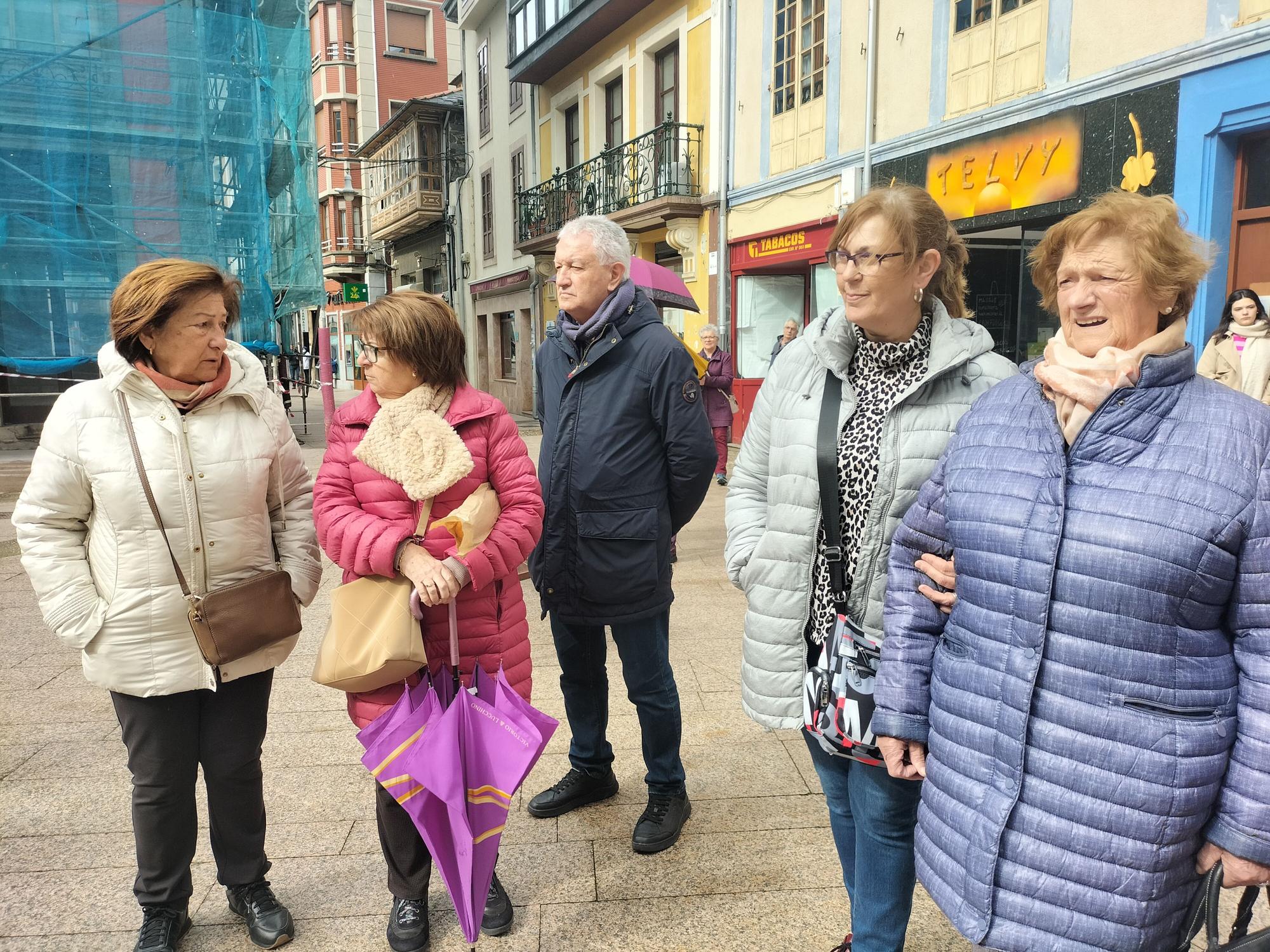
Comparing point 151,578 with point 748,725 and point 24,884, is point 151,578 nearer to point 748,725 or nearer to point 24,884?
point 24,884

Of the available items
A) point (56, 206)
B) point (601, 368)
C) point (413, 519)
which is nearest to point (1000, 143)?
point (601, 368)

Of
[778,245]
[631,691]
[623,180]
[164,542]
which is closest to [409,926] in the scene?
[631,691]

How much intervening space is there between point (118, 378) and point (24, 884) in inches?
65.7

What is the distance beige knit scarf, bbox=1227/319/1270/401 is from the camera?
615 cm

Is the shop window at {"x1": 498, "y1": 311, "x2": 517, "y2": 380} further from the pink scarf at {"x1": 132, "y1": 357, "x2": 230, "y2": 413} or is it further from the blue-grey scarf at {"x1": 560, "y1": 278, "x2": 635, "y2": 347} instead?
the pink scarf at {"x1": 132, "y1": 357, "x2": 230, "y2": 413}

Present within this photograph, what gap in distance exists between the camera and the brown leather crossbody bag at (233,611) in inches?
91.4

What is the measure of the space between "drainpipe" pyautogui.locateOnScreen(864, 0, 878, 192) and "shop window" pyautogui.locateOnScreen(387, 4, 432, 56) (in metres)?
35.6

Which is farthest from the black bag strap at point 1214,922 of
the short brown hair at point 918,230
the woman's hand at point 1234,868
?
the short brown hair at point 918,230

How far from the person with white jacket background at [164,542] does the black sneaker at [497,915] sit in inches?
21.5

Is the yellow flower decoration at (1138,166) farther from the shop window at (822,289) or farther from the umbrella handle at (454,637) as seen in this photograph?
the umbrella handle at (454,637)

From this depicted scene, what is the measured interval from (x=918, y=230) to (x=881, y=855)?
1428 millimetres

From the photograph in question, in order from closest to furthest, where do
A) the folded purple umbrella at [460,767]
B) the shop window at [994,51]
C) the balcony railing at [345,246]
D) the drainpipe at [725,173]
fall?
the folded purple umbrella at [460,767] → the shop window at [994,51] → the drainpipe at [725,173] → the balcony railing at [345,246]

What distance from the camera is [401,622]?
2.27 m

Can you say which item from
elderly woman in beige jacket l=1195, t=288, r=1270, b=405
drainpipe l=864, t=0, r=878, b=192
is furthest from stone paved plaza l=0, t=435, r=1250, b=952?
drainpipe l=864, t=0, r=878, b=192
